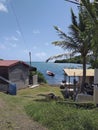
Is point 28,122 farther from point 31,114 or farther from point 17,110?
point 17,110

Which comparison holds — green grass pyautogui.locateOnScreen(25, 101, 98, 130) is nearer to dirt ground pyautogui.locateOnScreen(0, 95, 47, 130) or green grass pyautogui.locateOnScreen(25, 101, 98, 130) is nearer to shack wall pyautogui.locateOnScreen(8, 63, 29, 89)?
dirt ground pyautogui.locateOnScreen(0, 95, 47, 130)

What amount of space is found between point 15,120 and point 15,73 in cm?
1945

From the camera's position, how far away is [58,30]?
95.2 ft

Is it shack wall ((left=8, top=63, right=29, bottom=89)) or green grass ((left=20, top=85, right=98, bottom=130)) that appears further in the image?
shack wall ((left=8, top=63, right=29, bottom=89))

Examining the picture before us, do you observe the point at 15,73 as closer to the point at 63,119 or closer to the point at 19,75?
the point at 19,75

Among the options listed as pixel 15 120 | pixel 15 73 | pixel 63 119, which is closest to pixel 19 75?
pixel 15 73

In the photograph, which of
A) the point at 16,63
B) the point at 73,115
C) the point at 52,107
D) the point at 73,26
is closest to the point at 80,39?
the point at 73,26

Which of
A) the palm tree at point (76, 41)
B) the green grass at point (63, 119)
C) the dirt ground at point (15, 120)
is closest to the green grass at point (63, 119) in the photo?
the green grass at point (63, 119)

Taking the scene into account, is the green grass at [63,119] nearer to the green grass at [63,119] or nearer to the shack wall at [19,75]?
the green grass at [63,119]

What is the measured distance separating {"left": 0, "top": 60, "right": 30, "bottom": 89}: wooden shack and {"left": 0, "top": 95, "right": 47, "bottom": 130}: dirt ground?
14436 mm

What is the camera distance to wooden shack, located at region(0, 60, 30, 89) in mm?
29875

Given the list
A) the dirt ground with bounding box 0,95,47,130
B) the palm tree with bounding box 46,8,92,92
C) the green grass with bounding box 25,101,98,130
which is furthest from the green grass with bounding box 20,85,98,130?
the palm tree with bounding box 46,8,92,92

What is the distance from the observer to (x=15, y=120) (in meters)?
12.3

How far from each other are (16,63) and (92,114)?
19.6 metres
